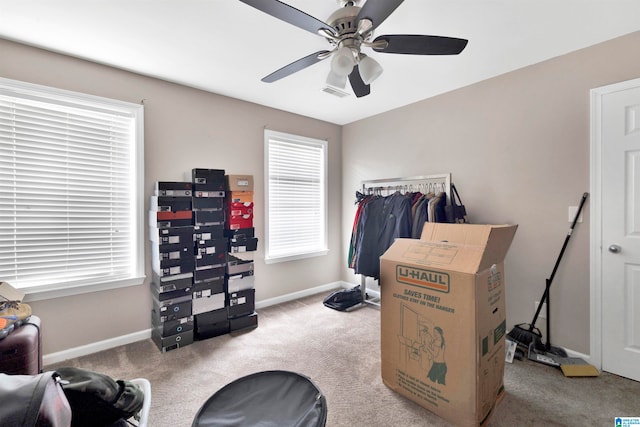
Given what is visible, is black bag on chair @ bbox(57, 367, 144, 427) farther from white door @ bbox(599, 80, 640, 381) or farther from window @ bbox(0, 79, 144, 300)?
white door @ bbox(599, 80, 640, 381)

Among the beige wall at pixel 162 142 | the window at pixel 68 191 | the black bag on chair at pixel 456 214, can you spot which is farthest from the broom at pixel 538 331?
the window at pixel 68 191

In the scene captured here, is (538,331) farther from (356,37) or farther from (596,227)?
(356,37)

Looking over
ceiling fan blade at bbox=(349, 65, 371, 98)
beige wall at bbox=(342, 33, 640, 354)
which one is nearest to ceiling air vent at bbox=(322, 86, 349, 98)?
ceiling fan blade at bbox=(349, 65, 371, 98)

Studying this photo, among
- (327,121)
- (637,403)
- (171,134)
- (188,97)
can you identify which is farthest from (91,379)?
(327,121)

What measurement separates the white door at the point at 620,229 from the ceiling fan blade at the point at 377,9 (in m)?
2.09

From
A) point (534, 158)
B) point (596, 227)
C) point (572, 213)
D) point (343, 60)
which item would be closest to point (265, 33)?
point (343, 60)

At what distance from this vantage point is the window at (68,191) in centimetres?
225

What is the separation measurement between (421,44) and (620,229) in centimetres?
211

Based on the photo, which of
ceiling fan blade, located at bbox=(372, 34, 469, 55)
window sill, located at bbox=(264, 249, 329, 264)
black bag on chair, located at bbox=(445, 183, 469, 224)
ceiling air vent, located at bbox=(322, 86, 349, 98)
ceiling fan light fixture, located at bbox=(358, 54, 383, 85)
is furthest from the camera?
window sill, located at bbox=(264, 249, 329, 264)

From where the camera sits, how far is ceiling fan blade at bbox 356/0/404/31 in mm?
1312

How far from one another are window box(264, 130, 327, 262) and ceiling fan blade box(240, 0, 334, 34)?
7.36 ft

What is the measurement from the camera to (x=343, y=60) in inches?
65.4

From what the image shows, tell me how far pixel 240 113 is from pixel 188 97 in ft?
1.97

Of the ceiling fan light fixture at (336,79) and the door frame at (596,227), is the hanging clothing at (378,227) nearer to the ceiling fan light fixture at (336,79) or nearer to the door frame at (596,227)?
the door frame at (596,227)
